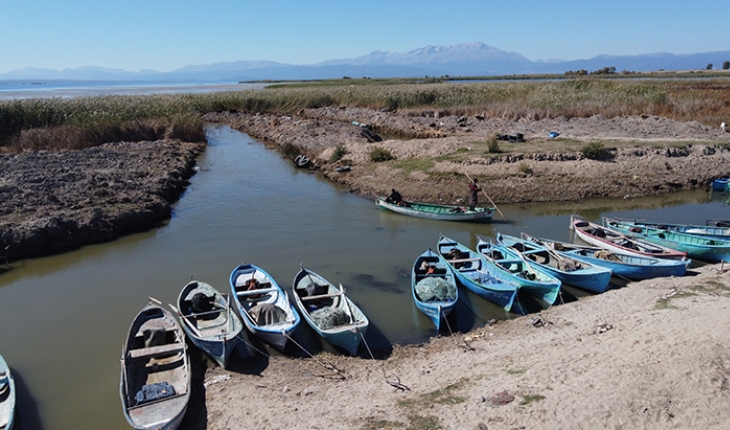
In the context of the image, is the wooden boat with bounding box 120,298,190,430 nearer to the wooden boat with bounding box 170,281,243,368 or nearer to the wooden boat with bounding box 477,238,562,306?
the wooden boat with bounding box 170,281,243,368

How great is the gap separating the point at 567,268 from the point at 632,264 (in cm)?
202

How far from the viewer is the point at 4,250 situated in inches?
668

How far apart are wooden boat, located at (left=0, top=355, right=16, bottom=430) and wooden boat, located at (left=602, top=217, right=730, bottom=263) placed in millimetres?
18284

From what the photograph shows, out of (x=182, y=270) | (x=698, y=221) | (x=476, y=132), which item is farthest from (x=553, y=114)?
(x=182, y=270)

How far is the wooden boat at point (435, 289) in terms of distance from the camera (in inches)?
487

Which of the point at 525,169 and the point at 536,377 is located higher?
the point at 525,169

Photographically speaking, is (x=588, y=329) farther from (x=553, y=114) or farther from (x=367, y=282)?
(x=553, y=114)

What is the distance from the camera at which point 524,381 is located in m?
9.01

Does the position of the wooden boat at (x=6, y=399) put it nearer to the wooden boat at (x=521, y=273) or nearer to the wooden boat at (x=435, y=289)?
the wooden boat at (x=435, y=289)

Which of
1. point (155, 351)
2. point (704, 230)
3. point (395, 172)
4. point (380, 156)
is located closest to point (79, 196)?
point (155, 351)

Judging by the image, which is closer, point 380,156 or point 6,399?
point 6,399

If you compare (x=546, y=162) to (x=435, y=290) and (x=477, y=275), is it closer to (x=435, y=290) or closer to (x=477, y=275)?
(x=477, y=275)

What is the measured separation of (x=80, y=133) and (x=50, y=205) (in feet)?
54.3

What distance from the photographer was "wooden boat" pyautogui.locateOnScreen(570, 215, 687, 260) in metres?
15.2
